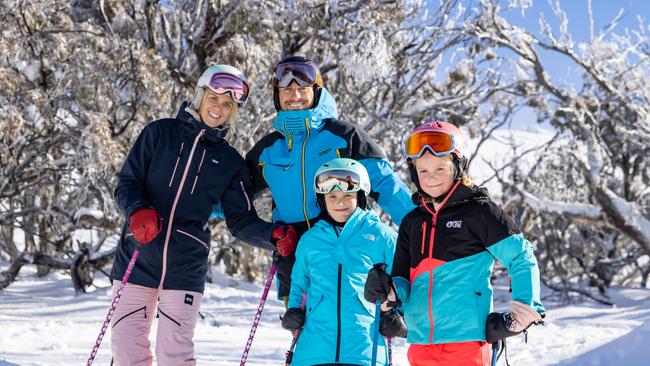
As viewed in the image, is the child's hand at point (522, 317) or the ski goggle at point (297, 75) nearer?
the child's hand at point (522, 317)

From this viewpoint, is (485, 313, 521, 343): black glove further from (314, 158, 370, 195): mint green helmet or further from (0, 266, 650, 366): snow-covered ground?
(0, 266, 650, 366): snow-covered ground

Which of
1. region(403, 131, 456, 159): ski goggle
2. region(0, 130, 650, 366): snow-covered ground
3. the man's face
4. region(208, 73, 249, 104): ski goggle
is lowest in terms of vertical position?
region(0, 130, 650, 366): snow-covered ground

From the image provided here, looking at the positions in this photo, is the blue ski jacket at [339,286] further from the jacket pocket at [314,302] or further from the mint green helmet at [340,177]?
the mint green helmet at [340,177]

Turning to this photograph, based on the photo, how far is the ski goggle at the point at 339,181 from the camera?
3.05 meters

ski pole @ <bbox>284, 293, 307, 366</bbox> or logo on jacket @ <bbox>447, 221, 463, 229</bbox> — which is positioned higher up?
logo on jacket @ <bbox>447, 221, 463, 229</bbox>

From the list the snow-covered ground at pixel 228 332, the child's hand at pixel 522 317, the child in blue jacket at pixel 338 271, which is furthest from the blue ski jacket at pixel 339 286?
the snow-covered ground at pixel 228 332

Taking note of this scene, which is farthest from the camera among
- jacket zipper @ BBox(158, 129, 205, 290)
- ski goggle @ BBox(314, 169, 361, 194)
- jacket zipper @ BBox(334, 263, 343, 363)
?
jacket zipper @ BBox(158, 129, 205, 290)

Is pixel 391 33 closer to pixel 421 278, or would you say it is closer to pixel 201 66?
pixel 201 66

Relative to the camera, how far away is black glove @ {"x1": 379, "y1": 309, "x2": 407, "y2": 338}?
2.75 meters

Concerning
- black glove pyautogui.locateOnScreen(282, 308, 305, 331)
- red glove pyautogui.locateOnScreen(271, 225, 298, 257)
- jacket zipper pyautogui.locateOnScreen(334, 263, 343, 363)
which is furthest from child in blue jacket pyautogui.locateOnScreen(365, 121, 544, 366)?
red glove pyautogui.locateOnScreen(271, 225, 298, 257)

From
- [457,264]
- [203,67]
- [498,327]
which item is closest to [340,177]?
[457,264]

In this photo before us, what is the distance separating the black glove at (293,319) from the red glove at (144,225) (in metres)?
0.78

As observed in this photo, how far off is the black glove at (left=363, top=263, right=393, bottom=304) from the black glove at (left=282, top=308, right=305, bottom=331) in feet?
1.32

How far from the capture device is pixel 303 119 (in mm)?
3363
